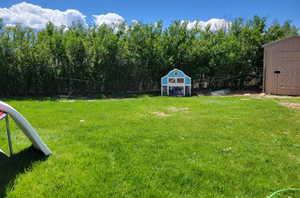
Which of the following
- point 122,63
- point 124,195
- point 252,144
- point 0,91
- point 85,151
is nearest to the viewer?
point 124,195

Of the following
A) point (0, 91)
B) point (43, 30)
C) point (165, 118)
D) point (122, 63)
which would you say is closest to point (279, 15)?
point (122, 63)

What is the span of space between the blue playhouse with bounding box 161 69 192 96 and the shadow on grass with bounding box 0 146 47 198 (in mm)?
7909

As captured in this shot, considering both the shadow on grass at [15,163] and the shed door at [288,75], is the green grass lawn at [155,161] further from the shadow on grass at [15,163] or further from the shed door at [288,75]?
the shed door at [288,75]

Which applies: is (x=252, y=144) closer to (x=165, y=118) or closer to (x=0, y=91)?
(x=165, y=118)

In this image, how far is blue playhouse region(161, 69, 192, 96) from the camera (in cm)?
1016

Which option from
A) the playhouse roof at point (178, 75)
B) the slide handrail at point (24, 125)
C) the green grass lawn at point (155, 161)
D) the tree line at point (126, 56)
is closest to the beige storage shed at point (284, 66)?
the tree line at point (126, 56)

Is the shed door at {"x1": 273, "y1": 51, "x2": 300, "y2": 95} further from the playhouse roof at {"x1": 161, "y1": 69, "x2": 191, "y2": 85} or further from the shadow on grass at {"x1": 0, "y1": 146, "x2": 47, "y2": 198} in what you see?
the shadow on grass at {"x1": 0, "y1": 146, "x2": 47, "y2": 198}

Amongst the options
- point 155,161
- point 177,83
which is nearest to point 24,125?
point 155,161

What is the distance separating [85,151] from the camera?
288 cm

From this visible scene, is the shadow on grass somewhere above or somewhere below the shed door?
below

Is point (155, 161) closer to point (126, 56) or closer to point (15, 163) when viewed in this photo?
point (15, 163)

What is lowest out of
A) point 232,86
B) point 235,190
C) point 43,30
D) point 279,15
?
point 235,190

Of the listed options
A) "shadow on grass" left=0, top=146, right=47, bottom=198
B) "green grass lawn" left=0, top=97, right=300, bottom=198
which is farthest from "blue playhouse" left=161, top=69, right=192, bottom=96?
"shadow on grass" left=0, top=146, right=47, bottom=198

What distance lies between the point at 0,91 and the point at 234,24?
13108mm
